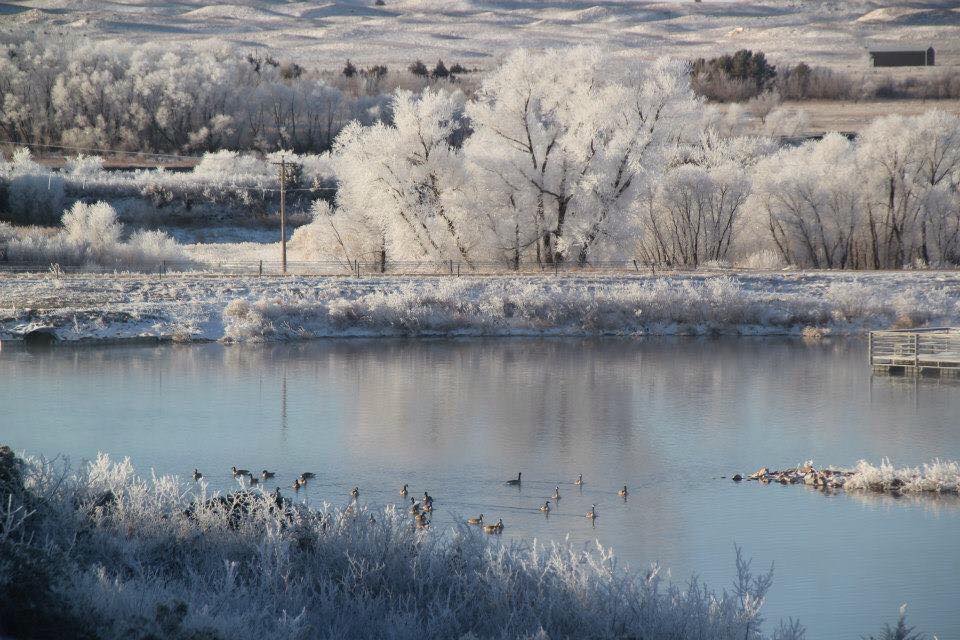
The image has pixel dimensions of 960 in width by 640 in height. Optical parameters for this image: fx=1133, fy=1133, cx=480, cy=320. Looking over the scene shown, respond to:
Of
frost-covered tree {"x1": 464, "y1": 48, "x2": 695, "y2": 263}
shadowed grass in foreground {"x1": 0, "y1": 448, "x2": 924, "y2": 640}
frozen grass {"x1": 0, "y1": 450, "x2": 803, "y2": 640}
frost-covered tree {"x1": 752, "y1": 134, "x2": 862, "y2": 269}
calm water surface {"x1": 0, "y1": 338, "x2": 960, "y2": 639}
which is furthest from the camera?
frost-covered tree {"x1": 752, "y1": 134, "x2": 862, "y2": 269}

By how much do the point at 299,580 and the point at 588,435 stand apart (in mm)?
10453

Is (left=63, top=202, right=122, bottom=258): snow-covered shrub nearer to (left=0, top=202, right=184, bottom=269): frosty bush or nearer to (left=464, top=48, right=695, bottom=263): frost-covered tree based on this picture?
(left=0, top=202, right=184, bottom=269): frosty bush

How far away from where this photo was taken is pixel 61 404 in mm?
21562

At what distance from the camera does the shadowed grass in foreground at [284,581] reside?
758 centimetres

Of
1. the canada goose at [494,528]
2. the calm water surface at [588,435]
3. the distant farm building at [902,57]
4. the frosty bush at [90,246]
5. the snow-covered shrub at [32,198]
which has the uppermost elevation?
the distant farm building at [902,57]

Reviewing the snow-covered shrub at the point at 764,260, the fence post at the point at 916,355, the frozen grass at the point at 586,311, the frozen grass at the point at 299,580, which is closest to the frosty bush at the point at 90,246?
the frozen grass at the point at 586,311

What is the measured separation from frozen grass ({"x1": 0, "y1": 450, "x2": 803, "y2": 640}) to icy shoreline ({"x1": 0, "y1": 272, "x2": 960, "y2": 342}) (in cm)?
2355

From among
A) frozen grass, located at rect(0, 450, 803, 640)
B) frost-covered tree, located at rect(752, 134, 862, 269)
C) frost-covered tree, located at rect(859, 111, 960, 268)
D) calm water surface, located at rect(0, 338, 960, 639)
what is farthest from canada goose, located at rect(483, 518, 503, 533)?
frost-covered tree, located at rect(859, 111, 960, 268)

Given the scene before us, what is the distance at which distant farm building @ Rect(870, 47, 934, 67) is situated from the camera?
103975 millimetres

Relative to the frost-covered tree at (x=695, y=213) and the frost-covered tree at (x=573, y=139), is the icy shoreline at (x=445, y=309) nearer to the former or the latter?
the frost-covered tree at (x=573, y=139)

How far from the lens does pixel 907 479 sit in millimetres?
14953

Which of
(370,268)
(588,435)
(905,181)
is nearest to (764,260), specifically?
(905,181)

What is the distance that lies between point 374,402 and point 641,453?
22.1 feet

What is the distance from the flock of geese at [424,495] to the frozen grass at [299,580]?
2.09 metres
